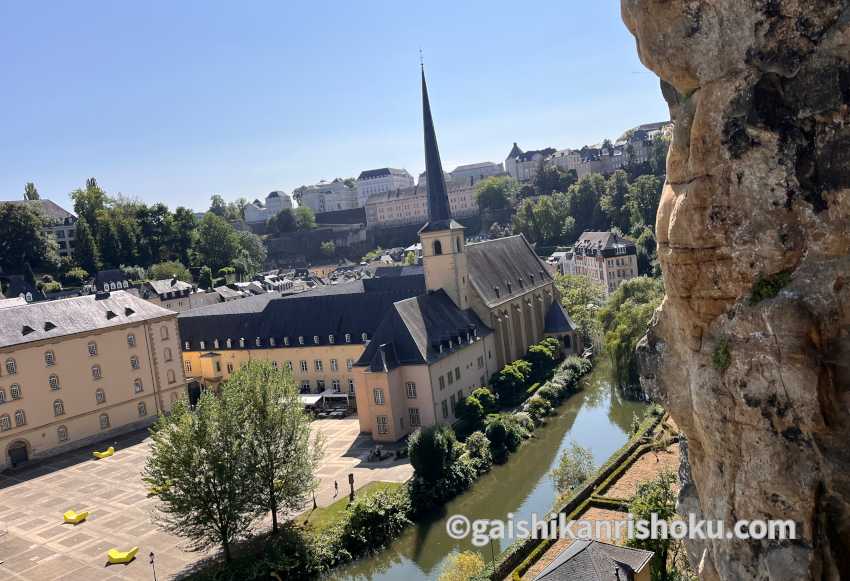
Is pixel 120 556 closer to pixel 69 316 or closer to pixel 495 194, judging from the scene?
pixel 69 316

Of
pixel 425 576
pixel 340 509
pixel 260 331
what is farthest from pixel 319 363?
pixel 425 576

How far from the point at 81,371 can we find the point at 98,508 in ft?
44.4

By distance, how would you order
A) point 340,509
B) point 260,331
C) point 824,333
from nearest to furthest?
point 824,333 < point 340,509 < point 260,331

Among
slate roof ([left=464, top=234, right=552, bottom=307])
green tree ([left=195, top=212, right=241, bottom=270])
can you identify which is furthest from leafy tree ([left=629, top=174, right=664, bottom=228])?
green tree ([left=195, top=212, right=241, bottom=270])

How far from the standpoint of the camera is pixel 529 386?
4562 centimetres

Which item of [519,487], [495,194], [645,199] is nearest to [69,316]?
[519,487]

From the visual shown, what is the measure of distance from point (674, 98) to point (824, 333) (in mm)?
4084

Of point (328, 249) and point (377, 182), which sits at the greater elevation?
point (377, 182)

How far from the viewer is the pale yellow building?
3922cm

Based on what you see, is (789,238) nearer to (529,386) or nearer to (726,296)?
(726,296)

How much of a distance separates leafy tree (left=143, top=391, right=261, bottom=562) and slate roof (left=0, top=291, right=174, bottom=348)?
20.7 meters

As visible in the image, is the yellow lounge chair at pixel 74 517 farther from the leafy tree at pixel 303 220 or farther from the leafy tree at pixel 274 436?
the leafy tree at pixel 303 220

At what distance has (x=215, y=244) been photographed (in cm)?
10769

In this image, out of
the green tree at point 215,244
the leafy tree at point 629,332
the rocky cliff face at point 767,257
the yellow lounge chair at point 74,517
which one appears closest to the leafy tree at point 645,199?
the leafy tree at point 629,332
